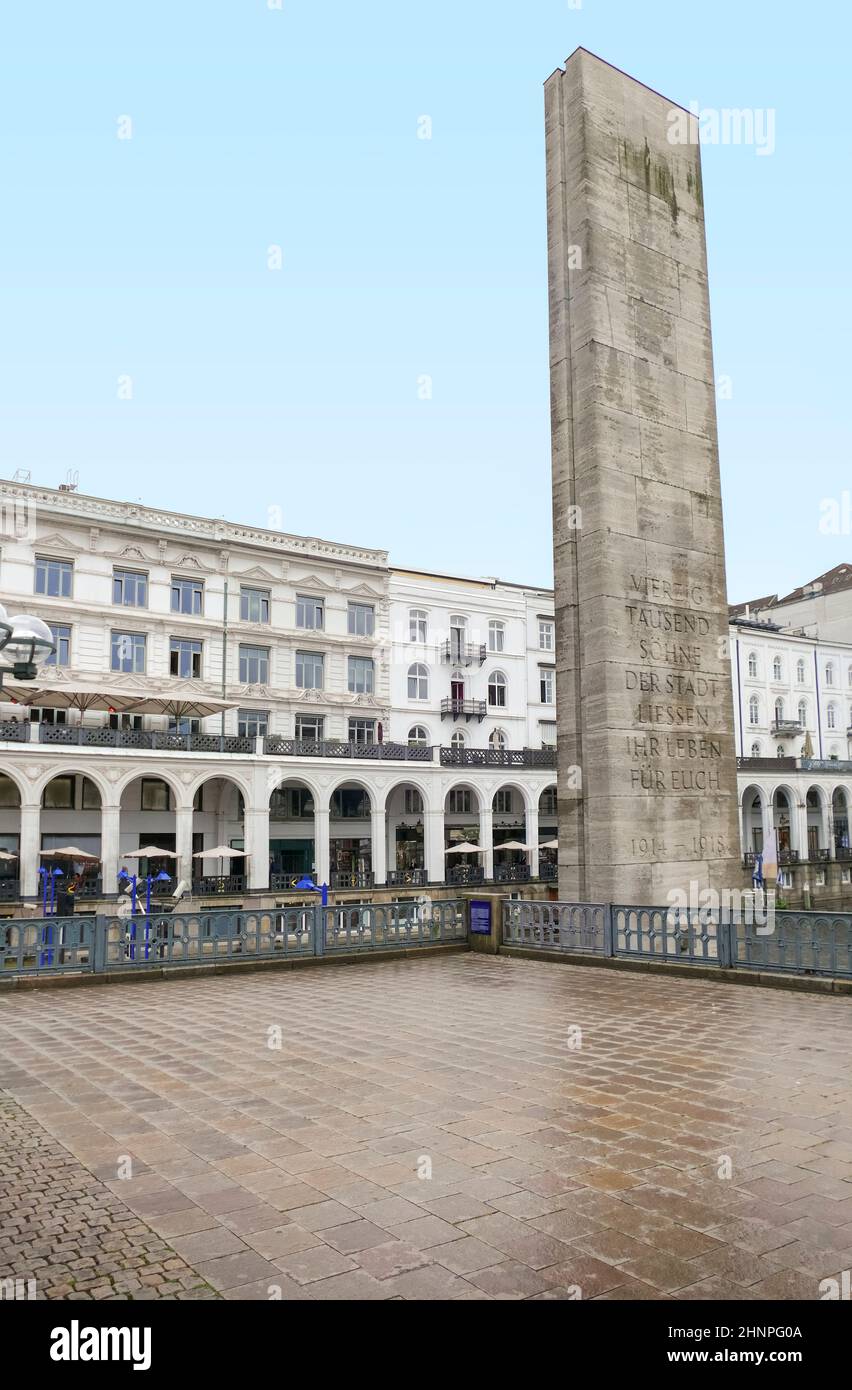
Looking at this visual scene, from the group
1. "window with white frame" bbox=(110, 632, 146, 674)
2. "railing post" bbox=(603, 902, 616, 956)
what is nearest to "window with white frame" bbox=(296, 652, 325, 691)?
"window with white frame" bbox=(110, 632, 146, 674)

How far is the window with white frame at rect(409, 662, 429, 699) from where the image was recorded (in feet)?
152

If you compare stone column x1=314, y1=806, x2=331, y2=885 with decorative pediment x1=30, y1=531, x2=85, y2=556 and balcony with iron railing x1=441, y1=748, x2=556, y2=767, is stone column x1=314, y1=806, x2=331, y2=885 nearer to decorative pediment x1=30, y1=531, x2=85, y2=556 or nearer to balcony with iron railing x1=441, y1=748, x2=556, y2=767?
balcony with iron railing x1=441, y1=748, x2=556, y2=767

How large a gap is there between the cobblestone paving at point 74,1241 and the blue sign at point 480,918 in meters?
13.1

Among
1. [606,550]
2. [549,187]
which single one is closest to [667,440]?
[606,550]

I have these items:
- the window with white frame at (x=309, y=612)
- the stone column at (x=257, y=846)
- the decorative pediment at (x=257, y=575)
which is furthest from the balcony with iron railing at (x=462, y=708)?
the stone column at (x=257, y=846)

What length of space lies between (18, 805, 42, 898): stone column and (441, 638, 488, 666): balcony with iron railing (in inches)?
828

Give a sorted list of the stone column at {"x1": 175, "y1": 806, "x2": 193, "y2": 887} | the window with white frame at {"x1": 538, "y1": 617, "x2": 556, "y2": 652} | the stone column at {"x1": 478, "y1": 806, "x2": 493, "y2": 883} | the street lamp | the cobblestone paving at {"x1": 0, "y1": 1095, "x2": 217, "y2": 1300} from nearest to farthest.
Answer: the cobblestone paving at {"x1": 0, "y1": 1095, "x2": 217, "y2": 1300}
the street lamp
the stone column at {"x1": 175, "y1": 806, "x2": 193, "y2": 887}
the stone column at {"x1": 478, "y1": 806, "x2": 493, "y2": 883}
the window with white frame at {"x1": 538, "y1": 617, "x2": 556, "y2": 652}

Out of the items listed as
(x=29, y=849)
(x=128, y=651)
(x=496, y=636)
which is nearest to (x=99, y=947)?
(x=29, y=849)

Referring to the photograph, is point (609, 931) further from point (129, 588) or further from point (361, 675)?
point (361, 675)

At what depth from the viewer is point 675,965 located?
14.5m

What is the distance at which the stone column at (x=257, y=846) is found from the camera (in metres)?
37.0

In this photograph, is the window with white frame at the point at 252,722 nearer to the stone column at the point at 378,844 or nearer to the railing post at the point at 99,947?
the stone column at the point at 378,844

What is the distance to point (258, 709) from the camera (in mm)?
41406
